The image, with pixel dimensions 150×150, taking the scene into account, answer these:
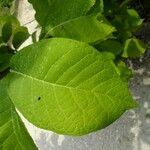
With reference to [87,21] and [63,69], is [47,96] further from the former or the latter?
[87,21]

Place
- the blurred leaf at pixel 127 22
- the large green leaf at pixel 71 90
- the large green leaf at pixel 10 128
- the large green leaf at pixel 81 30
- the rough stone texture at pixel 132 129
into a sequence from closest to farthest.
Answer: the large green leaf at pixel 71 90
the large green leaf at pixel 10 128
the large green leaf at pixel 81 30
the blurred leaf at pixel 127 22
the rough stone texture at pixel 132 129

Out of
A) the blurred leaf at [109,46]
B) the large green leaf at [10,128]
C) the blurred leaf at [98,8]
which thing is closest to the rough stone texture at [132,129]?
the blurred leaf at [109,46]

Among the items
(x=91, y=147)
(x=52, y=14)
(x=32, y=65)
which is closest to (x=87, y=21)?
(x=52, y=14)

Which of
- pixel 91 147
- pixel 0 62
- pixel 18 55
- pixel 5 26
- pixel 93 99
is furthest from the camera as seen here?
pixel 91 147

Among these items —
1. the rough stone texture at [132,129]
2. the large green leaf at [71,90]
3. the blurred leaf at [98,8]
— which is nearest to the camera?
the large green leaf at [71,90]

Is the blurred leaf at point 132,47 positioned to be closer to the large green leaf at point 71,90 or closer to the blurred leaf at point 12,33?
the blurred leaf at point 12,33

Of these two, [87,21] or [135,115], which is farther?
[135,115]

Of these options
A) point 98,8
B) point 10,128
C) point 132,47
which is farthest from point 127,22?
point 10,128
